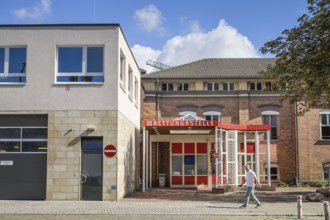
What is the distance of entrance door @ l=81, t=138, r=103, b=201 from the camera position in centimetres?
2022

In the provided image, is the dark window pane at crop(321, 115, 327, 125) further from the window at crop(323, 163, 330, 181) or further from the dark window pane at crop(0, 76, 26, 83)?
the dark window pane at crop(0, 76, 26, 83)

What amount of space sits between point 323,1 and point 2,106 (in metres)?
14.3

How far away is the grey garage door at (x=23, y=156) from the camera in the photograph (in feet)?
67.1

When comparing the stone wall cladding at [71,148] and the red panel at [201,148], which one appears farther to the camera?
the red panel at [201,148]

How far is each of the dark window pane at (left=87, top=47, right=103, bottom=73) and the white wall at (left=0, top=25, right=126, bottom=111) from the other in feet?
0.94

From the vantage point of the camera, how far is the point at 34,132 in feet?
67.9

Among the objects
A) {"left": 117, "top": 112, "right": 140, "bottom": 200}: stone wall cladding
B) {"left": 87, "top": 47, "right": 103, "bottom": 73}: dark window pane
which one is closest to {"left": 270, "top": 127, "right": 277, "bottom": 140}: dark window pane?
{"left": 117, "top": 112, "right": 140, "bottom": 200}: stone wall cladding

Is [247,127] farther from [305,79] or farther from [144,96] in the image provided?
[144,96]

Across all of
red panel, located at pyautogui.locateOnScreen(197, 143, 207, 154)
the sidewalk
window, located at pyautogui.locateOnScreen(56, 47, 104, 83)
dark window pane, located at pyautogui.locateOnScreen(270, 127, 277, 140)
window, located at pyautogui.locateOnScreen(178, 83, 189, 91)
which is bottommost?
the sidewalk

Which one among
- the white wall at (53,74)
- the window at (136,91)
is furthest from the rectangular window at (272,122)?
the white wall at (53,74)

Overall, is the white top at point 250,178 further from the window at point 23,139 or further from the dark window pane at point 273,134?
the dark window pane at point 273,134

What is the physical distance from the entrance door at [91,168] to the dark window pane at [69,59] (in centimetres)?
302

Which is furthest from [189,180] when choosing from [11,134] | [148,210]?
[148,210]

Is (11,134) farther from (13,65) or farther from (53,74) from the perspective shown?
(53,74)
